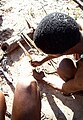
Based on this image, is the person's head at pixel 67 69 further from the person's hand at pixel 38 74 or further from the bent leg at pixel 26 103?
the bent leg at pixel 26 103

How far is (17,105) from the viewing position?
2434 millimetres

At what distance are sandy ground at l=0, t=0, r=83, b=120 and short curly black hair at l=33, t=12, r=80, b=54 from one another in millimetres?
1094

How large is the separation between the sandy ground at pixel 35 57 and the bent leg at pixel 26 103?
1.10 m

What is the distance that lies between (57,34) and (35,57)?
4.99 feet

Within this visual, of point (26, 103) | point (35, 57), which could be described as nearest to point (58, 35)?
point (26, 103)

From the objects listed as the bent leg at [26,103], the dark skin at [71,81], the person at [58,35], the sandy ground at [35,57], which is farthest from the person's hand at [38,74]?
the bent leg at [26,103]

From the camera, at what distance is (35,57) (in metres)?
4.16

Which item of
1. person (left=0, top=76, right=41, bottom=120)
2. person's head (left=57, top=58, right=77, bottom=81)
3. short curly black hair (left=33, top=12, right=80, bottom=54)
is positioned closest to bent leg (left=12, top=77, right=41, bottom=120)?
person (left=0, top=76, right=41, bottom=120)

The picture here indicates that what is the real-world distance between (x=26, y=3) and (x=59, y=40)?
96.7 inches

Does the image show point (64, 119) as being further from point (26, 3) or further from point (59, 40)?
point (26, 3)

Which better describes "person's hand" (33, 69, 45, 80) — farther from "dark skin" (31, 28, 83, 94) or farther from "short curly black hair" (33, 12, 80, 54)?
"short curly black hair" (33, 12, 80, 54)

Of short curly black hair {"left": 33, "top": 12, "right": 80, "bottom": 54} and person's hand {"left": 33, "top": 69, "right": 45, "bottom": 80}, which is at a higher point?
short curly black hair {"left": 33, "top": 12, "right": 80, "bottom": 54}

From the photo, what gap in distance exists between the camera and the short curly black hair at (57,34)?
2668mm

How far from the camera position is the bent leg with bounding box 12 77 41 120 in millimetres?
2375
